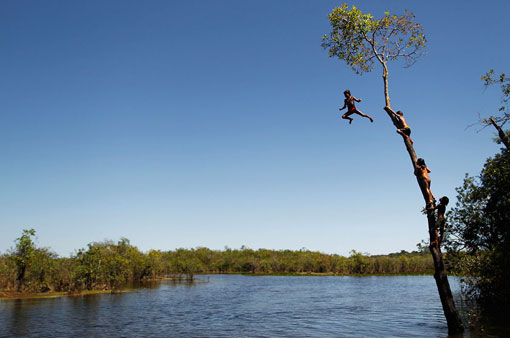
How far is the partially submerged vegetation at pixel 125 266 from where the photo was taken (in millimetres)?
39906

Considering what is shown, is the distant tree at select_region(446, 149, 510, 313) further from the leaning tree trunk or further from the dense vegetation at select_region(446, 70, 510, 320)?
the leaning tree trunk

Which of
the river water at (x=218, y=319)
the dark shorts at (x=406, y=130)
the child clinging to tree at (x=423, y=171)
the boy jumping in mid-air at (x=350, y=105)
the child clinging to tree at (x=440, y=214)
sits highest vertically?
the boy jumping in mid-air at (x=350, y=105)

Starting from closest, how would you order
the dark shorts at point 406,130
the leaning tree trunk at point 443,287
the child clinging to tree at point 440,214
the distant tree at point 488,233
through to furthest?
the child clinging to tree at point 440,214 → the leaning tree trunk at point 443,287 → the dark shorts at point 406,130 → the distant tree at point 488,233

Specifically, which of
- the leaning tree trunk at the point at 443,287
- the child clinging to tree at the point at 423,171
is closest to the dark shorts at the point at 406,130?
the child clinging to tree at the point at 423,171

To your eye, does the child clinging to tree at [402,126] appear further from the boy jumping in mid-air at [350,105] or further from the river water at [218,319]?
the river water at [218,319]

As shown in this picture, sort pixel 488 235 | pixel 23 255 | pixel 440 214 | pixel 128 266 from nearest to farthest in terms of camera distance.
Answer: pixel 440 214, pixel 488 235, pixel 23 255, pixel 128 266

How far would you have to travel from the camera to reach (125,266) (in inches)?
2235

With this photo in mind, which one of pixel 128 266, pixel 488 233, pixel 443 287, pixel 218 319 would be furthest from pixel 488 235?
pixel 128 266

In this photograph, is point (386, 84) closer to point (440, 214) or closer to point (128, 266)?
point (440, 214)

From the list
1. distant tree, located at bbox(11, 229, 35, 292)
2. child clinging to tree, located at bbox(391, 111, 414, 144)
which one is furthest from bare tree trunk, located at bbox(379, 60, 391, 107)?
distant tree, located at bbox(11, 229, 35, 292)

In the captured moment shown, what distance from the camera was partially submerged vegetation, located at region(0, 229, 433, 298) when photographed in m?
39.9

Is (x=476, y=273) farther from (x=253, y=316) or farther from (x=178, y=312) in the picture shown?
(x=178, y=312)

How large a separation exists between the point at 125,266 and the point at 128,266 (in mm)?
4083

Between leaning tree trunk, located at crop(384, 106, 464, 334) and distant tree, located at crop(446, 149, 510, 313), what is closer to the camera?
leaning tree trunk, located at crop(384, 106, 464, 334)
